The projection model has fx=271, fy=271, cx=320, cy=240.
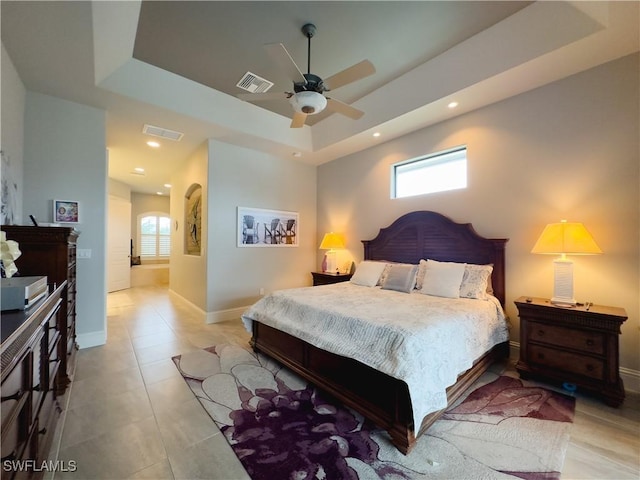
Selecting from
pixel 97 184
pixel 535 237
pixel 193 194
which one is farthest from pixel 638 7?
pixel 193 194

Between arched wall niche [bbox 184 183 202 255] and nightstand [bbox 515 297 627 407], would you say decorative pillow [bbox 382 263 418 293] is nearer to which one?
nightstand [bbox 515 297 627 407]

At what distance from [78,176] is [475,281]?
4.76 metres

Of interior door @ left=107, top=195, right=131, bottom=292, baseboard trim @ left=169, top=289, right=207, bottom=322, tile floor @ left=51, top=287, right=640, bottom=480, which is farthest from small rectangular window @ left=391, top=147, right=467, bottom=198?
interior door @ left=107, top=195, right=131, bottom=292

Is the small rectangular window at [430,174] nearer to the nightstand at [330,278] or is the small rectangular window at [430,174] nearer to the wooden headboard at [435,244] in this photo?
the wooden headboard at [435,244]

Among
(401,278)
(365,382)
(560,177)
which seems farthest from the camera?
(401,278)

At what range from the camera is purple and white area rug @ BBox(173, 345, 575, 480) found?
60.7 inches

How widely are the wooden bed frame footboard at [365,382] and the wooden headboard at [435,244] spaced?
96 cm

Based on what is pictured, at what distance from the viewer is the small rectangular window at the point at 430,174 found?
3.65 metres

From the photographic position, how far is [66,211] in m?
3.14

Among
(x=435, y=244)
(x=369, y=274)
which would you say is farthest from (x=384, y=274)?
(x=435, y=244)

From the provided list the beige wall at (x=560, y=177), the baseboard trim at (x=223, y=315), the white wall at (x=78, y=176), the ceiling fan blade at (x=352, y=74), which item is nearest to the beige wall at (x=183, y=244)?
the baseboard trim at (x=223, y=315)

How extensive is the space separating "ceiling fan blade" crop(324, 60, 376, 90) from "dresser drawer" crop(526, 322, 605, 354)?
2.73m

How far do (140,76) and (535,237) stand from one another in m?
4.78

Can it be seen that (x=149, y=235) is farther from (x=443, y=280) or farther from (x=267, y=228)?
(x=443, y=280)
